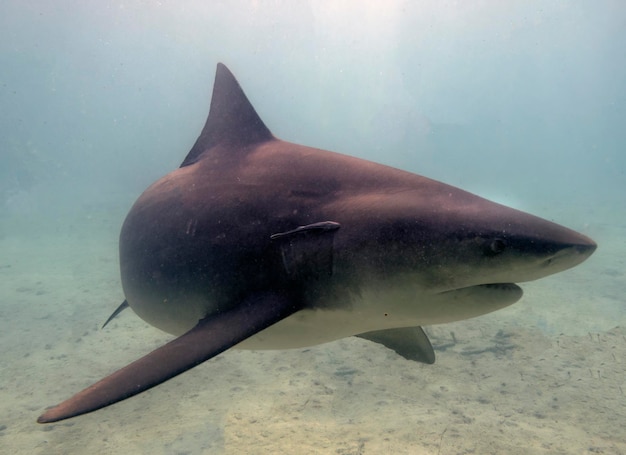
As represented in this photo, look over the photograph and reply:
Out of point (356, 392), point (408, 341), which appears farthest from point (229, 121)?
point (356, 392)

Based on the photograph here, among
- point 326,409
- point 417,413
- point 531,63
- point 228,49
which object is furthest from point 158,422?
point 531,63

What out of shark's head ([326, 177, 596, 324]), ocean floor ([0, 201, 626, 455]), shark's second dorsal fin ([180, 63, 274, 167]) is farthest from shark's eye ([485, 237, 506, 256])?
ocean floor ([0, 201, 626, 455])

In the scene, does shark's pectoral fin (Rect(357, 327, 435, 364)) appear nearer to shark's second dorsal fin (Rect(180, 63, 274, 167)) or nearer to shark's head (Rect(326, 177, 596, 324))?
shark's head (Rect(326, 177, 596, 324))

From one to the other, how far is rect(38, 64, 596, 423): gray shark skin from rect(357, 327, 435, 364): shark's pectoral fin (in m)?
0.01

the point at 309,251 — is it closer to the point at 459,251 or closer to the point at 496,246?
the point at 459,251

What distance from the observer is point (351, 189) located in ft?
9.46

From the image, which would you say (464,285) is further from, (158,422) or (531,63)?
(531,63)

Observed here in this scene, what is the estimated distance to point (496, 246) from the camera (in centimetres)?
213

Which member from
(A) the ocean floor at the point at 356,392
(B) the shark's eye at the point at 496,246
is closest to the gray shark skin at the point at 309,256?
(B) the shark's eye at the point at 496,246

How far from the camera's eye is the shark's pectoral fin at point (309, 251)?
2564 millimetres

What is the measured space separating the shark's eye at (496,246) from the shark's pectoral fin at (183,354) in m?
1.11

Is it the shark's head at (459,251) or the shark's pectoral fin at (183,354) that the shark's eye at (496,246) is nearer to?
the shark's head at (459,251)

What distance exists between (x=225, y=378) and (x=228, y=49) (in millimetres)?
130535

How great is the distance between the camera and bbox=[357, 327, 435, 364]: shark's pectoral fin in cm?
357
